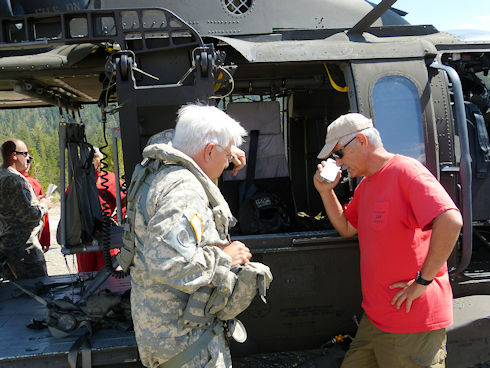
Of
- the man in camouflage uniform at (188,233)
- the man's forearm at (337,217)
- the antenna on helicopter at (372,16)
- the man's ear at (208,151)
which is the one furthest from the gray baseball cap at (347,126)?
the antenna on helicopter at (372,16)

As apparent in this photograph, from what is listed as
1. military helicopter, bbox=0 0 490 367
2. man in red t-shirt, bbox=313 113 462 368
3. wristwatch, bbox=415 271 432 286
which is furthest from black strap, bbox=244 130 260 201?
wristwatch, bbox=415 271 432 286

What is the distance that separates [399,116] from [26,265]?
4.19 m

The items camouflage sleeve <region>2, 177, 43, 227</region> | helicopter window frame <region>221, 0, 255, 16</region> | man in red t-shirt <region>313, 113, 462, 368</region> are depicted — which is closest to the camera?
man in red t-shirt <region>313, 113, 462, 368</region>

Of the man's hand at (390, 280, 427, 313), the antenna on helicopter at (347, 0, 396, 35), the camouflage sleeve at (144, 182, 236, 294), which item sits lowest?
the man's hand at (390, 280, 427, 313)

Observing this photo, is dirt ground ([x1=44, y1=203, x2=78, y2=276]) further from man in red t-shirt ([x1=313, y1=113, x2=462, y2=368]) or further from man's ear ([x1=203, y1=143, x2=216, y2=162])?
man's ear ([x1=203, y1=143, x2=216, y2=162])

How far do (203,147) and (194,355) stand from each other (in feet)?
3.15

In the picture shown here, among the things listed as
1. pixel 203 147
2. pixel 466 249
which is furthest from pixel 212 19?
pixel 466 249

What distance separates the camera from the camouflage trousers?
202 inches

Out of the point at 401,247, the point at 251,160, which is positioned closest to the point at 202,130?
the point at 401,247

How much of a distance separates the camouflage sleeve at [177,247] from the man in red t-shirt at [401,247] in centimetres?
115

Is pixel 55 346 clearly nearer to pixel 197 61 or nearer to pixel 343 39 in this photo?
pixel 197 61

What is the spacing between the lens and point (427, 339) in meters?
2.64

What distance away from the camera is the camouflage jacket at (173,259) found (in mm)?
1926

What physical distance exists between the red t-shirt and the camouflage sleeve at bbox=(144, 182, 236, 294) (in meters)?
1.14
